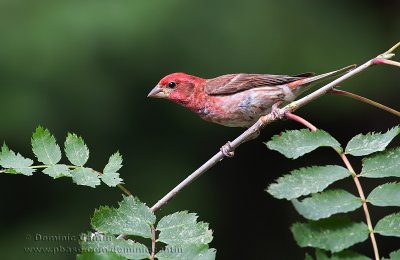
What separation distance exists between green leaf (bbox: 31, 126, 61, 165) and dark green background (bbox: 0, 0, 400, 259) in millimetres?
4464

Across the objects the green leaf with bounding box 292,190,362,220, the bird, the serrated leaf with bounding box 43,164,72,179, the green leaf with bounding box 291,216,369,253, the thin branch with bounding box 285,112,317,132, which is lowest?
the green leaf with bounding box 291,216,369,253

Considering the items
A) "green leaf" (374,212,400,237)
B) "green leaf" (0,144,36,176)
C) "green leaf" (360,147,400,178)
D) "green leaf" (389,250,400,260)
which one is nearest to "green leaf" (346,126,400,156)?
"green leaf" (360,147,400,178)

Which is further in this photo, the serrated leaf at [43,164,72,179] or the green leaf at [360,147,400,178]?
the serrated leaf at [43,164,72,179]

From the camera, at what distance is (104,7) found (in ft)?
23.2

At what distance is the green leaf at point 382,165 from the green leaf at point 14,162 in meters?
1.10

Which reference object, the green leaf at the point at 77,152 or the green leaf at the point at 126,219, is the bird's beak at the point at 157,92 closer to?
the green leaf at the point at 77,152

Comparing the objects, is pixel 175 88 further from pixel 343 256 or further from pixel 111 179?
pixel 343 256

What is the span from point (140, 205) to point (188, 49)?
5374mm

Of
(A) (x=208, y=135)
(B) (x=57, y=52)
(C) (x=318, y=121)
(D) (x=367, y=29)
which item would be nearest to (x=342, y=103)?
(C) (x=318, y=121)

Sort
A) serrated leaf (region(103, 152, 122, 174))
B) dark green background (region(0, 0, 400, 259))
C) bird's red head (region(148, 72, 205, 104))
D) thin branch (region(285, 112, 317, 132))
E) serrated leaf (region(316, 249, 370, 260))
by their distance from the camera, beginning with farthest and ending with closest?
dark green background (region(0, 0, 400, 259))
bird's red head (region(148, 72, 205, 104))
serrated leaf (region(103, 152, 122, 174))
thin branch (region(285, 112, 317, 132))
serrated leaf (region(316, 249, 370, 260))

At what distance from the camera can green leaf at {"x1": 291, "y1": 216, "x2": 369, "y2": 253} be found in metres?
1.73

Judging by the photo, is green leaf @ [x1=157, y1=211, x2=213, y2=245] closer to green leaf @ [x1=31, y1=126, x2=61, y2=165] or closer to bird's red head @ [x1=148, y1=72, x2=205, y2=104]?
green leaf @ [x1=31, y1=126, x2=61, y2=165]

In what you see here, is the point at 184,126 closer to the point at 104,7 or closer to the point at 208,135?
the point at 208,135

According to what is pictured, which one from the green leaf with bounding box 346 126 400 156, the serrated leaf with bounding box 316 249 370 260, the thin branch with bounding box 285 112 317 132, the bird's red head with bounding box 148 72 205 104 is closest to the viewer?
the serrated leaf with bounding box 316 249 370 260
